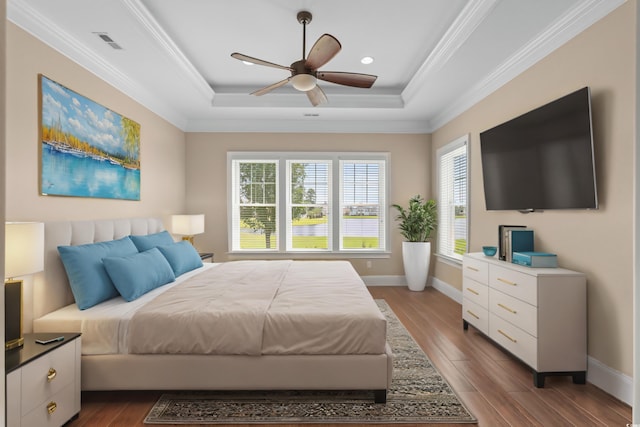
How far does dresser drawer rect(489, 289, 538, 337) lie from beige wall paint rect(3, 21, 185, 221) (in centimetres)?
365

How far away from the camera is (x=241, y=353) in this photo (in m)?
2.09

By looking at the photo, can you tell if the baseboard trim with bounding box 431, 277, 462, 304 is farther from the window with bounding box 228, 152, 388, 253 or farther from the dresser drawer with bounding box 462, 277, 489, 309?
the dresser drawer with bounding box 462, 277, 489, 309

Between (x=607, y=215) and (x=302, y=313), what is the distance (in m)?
2.17

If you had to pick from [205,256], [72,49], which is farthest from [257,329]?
[205,256]

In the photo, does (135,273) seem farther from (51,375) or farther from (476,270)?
(476,270)

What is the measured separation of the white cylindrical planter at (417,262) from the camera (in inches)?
197

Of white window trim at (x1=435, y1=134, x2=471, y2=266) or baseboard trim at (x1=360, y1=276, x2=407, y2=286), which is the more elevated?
white window trim at (x1=435, y1=134, x2=471, y2=266)

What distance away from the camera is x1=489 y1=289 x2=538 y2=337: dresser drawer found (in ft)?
7.79

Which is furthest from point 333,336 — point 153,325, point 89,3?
point 89,3

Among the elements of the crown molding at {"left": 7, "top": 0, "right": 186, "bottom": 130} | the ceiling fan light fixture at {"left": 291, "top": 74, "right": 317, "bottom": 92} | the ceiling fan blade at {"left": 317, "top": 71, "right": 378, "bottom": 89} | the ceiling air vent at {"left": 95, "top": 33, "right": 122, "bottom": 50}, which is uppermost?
the ceiling air vent at {"left": 95, "top": 33, "right": 122, "bottom": 50}

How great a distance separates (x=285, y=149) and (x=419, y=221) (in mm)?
2398

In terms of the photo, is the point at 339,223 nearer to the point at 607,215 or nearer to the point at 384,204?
the point at 384,204

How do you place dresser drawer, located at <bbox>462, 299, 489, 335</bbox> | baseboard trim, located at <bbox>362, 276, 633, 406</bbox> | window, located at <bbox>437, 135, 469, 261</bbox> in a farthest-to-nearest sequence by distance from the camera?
window, located at <bbox>437, 135, 469, 261</bbox> → dresser drawer, located at <bbox>462, 299, 489, 335</bbox> → baseboard trim, located at <bbox>362, 276, 633, 406</bbox>

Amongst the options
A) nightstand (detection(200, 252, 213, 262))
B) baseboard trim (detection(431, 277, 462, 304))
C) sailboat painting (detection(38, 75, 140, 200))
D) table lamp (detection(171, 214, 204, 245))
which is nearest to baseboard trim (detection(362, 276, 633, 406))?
baseboard trim (detection(431, 277, 462, 304))
